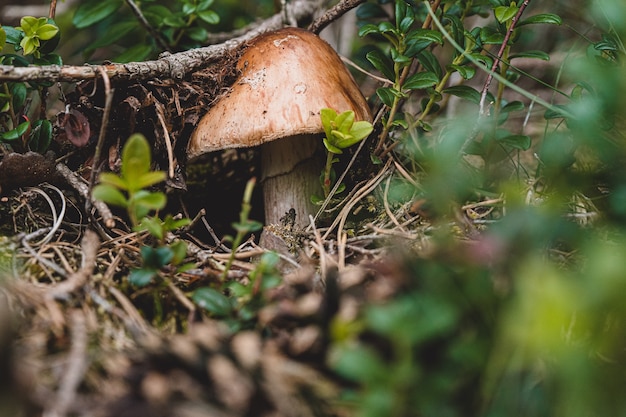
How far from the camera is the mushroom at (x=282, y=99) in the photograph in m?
1.36

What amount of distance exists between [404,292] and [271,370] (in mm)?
231

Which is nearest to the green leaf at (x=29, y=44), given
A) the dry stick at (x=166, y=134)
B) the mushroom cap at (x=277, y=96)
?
the dry stick at (x=166, y=134)

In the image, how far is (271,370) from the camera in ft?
2.57

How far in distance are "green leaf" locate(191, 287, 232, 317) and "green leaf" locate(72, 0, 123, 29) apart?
1.31 metres

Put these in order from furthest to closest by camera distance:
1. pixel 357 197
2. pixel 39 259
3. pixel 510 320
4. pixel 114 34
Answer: pixel 114 34, pixel 357 197, pixel 39 259, pixel 510 320

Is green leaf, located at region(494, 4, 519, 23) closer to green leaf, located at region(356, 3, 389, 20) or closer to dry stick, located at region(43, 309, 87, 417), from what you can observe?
green leaf, located at region(356, 3, 389, 20)

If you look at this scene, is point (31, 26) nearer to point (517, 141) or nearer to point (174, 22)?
point (174, 22)

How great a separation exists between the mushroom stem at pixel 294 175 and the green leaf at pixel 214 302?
696mm

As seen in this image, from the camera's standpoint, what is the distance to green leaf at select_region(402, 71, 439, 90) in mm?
1458

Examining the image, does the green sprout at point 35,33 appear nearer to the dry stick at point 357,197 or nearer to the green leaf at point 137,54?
the green leaf at point 137,54

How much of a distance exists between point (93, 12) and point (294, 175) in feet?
3.10

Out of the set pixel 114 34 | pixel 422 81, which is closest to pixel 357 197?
pixel 422 81

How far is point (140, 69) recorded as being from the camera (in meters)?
1.40

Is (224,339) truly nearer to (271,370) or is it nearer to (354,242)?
(271,370)
